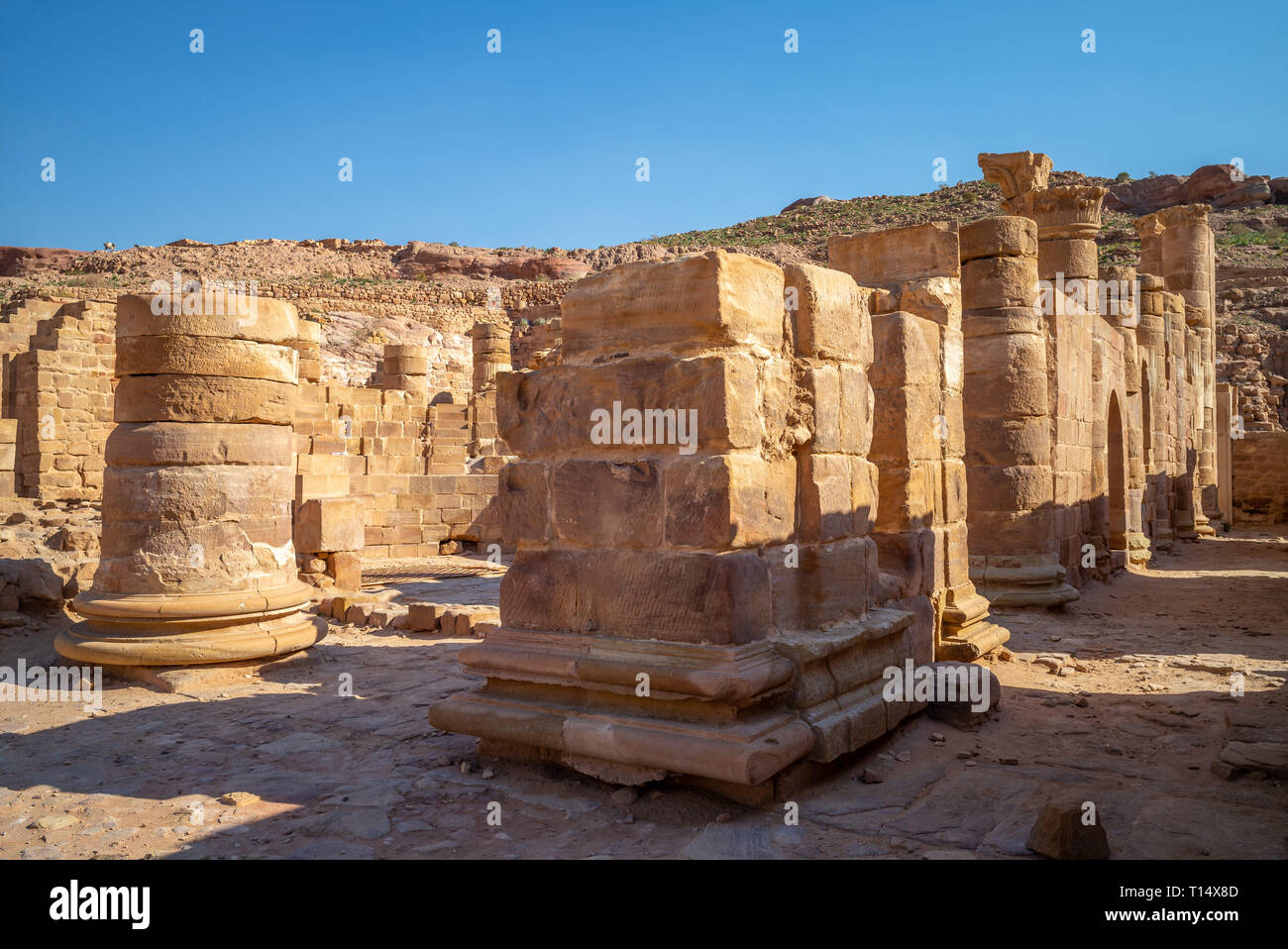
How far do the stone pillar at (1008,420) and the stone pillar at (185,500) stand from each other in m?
6.34

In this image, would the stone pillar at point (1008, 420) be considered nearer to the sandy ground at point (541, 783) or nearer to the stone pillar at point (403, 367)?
the sandy ground at point (541, 783)

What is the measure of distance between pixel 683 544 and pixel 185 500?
435 cm

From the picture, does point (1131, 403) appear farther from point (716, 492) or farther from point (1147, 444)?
point (716, 492)

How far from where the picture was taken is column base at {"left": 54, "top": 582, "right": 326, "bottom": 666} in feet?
20.7

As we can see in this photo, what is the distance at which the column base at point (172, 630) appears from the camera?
632 centimetres

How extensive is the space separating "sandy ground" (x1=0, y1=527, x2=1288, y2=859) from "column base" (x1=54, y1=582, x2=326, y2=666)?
205 millimetres

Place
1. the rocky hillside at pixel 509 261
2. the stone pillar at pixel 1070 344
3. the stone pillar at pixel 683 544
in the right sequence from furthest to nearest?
the rocky hillside at pixel 509 261 → the stone pillar at pixel 1070 344 → the stone pillar at pixel 683 544

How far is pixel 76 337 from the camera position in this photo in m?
16.0

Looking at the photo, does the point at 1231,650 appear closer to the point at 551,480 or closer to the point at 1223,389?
the point at 551,480

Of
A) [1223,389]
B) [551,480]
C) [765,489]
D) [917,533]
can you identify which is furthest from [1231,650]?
[1223,389]

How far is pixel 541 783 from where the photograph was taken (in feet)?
12.8

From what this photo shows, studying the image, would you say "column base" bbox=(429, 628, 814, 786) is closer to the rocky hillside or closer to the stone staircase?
the stone staircase

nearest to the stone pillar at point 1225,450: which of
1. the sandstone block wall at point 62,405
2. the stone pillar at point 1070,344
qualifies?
the stone pillar at point 1070,344

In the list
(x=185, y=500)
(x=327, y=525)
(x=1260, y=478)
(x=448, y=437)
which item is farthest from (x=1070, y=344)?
(x=1260, y=478)
